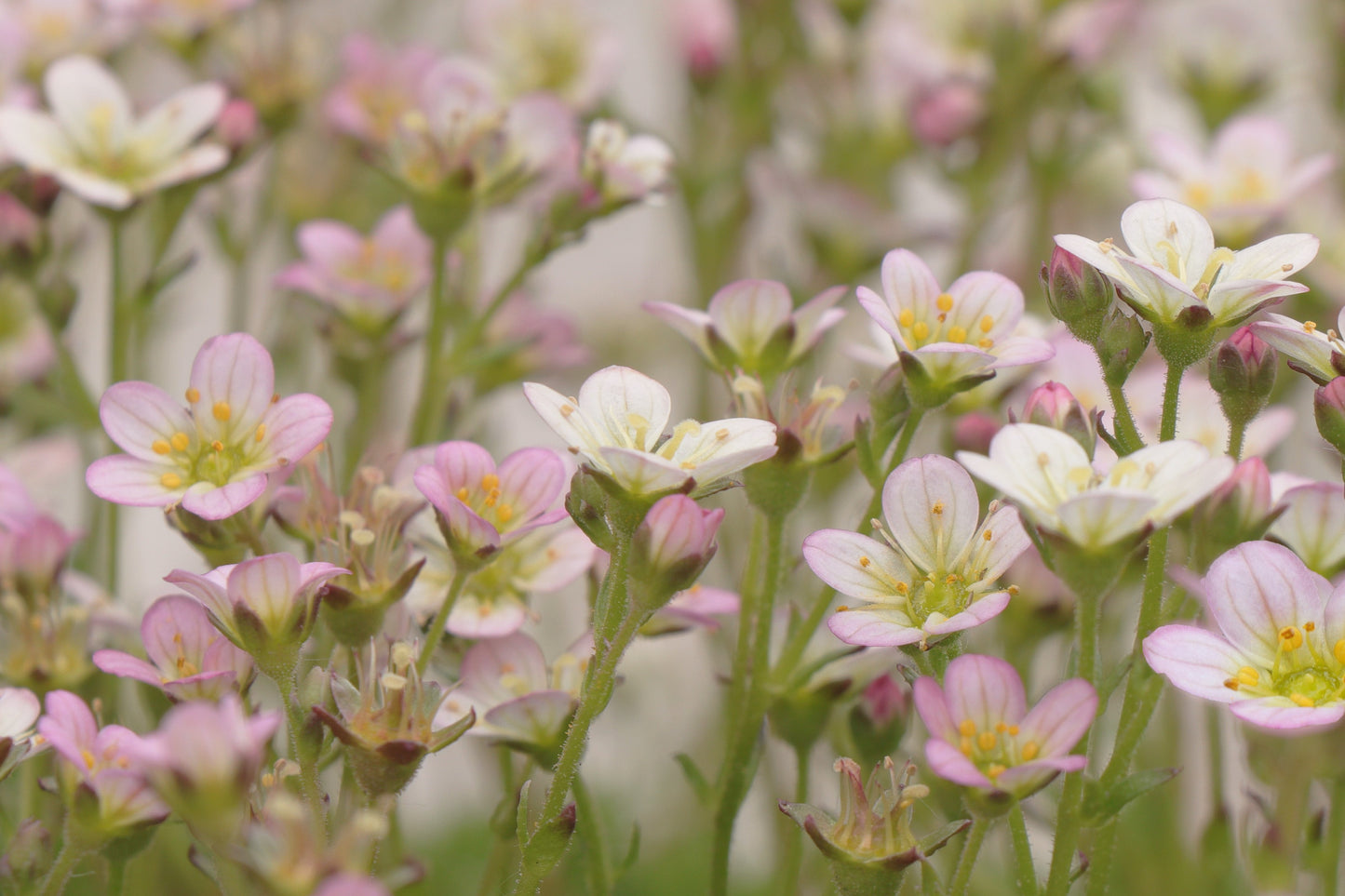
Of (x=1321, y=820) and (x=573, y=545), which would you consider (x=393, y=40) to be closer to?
(x=573, y=545)

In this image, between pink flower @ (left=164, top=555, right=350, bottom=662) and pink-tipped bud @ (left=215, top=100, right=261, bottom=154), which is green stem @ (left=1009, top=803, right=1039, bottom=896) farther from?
pink-tipped bud @ (left=215, top=100, right=261, bottom=154)

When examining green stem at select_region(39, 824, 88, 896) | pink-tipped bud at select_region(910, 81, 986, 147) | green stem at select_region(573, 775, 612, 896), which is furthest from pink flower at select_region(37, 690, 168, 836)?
pink-tipped bud at select_region(910, 81, 986, 147)

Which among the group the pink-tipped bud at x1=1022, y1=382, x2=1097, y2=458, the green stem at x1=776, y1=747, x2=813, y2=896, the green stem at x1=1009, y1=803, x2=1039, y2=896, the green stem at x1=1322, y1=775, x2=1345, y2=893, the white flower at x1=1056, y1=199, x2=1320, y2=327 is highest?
the white flower at x1=1056, y1=199, x2=1320, y2=327

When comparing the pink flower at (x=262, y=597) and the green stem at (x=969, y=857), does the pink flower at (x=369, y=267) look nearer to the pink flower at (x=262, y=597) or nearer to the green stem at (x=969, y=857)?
the pink flower at (x=262, y=597)

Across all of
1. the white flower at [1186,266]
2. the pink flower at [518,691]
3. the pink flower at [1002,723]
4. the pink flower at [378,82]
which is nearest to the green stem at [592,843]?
the pink flower at [518,691]

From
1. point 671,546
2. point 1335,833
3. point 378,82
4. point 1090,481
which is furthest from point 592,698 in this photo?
point 378,82

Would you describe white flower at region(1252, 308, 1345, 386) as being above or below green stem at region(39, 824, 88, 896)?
above

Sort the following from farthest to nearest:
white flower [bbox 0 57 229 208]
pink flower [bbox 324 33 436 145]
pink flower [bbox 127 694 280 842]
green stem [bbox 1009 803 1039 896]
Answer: pink flower [bbox 324 33 436 145], white flower [bbox 0 57 229 208], green stem [bbox 1009 803 1039 896], pink flower [bbox 127 694 280 842]

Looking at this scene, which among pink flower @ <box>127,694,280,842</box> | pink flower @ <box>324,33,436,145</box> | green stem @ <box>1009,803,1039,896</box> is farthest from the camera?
pink flower @ <box>324,33,436,145</box>
